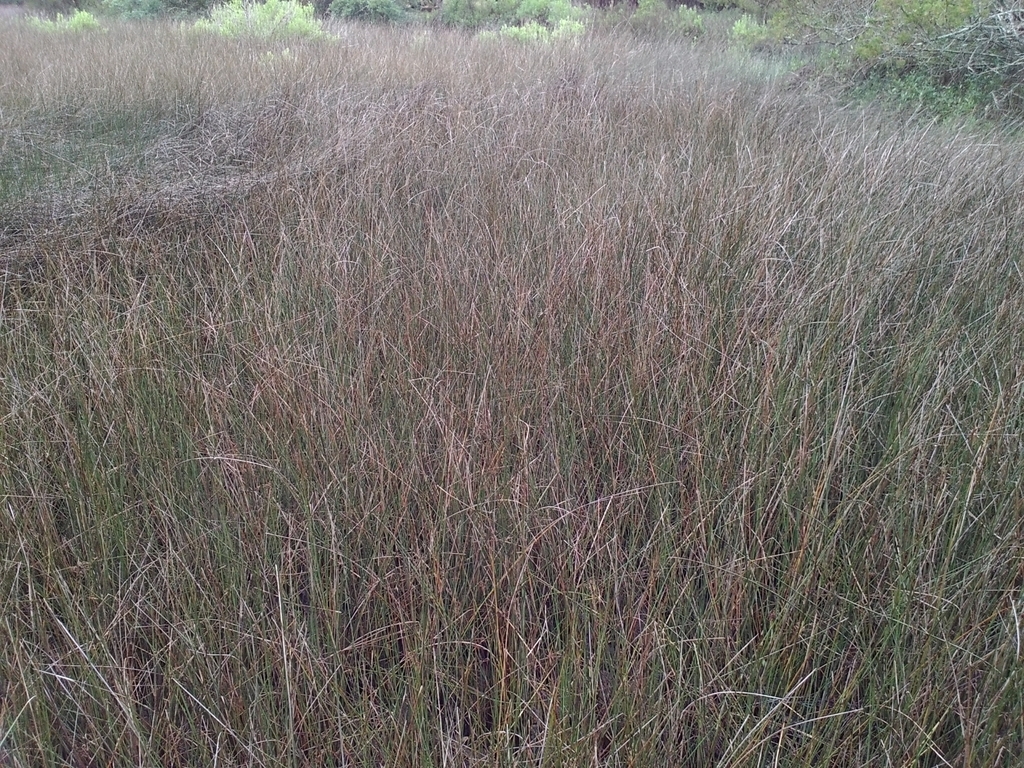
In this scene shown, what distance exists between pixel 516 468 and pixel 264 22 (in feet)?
24.6

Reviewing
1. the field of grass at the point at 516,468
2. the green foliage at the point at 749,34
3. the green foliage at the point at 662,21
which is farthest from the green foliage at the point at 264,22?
the green foliage at the point at 749,34

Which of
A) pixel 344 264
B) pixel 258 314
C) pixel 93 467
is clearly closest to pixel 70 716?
pixel 93 467

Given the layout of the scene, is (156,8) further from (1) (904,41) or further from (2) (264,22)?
(1) (904,41)

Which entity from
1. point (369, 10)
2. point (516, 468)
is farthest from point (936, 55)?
point (369, 10)

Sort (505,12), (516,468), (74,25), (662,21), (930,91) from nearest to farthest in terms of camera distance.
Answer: (516,468) < (930,91) < (74,25) < (662,21) < (505,12)

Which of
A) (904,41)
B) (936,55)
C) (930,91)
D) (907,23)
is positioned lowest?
(930,91)

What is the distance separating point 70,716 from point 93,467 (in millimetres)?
553

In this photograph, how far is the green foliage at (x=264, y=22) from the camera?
6.94 m

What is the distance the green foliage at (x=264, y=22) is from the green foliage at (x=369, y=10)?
2.05 metres

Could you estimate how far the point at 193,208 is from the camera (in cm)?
307

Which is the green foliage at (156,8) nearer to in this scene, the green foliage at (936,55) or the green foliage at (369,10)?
the green foliage at (369,10)

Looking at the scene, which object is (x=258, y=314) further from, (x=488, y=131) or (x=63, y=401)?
(x=488, y=131)

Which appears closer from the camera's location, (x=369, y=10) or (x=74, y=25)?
(x=74, y=25)

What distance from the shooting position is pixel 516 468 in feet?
5.49
